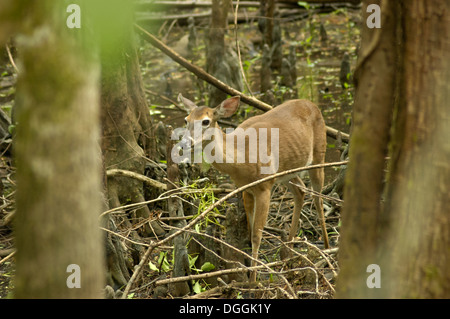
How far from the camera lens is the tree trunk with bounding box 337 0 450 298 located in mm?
2900

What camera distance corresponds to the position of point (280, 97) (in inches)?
471

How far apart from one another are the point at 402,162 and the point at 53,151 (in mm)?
1620

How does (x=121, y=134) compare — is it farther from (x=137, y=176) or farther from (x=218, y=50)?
(x=218, y=50)

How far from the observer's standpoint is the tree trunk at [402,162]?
2.90 metres

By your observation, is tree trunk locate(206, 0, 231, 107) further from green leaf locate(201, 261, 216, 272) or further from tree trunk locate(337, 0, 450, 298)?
tree trunk locate(337, 0, 450, 298)

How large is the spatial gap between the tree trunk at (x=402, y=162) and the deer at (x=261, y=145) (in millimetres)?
2588

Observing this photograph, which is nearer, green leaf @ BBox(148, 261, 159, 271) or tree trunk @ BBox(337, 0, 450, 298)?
tree trunk @ BBox(337, 0, 450, 298)

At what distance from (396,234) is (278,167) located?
10.4 ft

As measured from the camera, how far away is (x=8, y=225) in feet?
20.5

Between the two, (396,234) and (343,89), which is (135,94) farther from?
(343,89)

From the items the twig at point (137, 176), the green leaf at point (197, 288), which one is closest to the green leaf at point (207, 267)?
the green leaf at point (197, 288)

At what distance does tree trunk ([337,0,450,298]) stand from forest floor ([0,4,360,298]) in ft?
4.03

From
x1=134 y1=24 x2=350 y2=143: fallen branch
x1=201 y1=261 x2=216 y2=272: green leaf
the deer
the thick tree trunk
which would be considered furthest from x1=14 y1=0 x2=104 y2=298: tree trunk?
x1=134 y1=24 x2=350 y2=143: fallen branch
